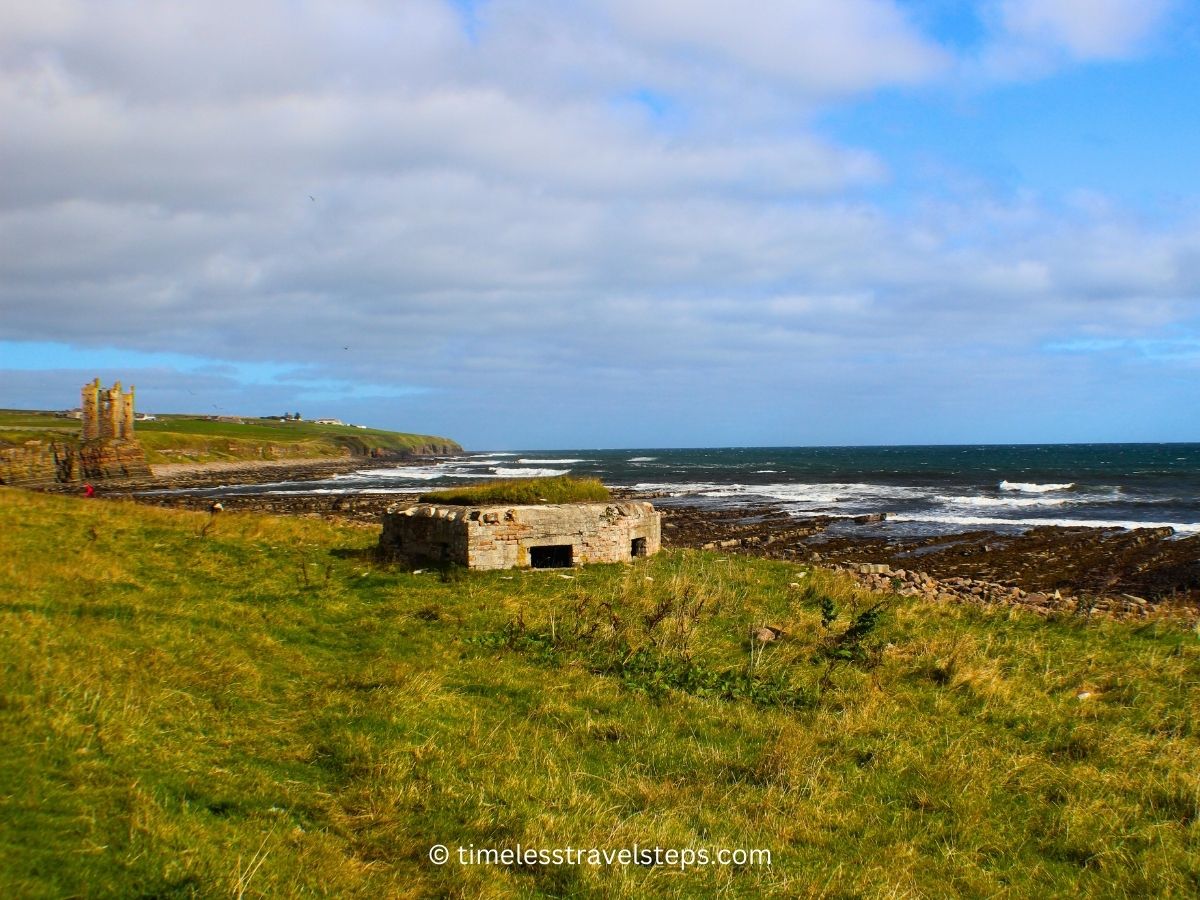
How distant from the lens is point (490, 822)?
506 cm

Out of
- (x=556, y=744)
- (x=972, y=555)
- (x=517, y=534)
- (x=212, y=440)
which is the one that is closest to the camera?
(x=556, y=744)

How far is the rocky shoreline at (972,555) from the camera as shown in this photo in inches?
659

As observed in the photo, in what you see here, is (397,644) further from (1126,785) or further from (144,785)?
(1126,785)

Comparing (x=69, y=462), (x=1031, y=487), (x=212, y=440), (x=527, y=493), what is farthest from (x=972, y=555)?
(x=212, y=440)

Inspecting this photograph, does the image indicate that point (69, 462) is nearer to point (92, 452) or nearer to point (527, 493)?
point (92, 452)

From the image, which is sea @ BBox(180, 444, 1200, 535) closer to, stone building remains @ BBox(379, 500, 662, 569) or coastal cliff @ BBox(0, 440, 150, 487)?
coastal cliff @ BBox(0, 440, 150, 487)

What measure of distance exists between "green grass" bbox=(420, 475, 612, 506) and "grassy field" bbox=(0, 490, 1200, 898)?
13.6ft

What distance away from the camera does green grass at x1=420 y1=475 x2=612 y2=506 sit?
601 inches

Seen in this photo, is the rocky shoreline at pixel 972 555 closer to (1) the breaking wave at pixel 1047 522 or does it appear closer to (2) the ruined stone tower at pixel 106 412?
(1) the breaking wave at pixel 1047 522

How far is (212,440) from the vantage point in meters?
88.8

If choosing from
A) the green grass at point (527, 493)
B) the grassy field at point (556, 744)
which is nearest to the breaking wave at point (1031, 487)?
the grassy field at point (556, 744)

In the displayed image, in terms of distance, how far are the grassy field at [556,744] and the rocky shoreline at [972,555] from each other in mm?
5609

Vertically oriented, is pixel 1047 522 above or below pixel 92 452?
below

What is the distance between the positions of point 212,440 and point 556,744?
308 ft
